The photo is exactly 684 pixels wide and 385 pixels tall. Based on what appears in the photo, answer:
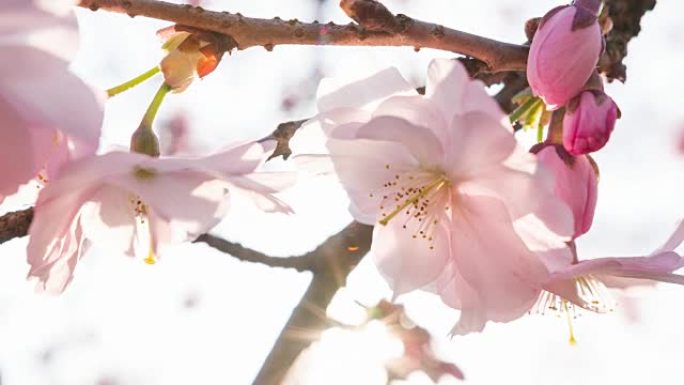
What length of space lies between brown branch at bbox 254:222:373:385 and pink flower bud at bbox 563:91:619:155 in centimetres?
71

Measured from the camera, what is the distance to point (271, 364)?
158 centimetres

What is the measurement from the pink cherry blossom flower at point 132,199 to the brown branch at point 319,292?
0.68m

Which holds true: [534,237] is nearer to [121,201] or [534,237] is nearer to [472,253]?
[472,253]

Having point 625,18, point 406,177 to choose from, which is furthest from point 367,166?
point 625,18

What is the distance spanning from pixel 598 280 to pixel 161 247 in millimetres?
514

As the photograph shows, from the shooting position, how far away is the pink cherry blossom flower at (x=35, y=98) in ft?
2.24

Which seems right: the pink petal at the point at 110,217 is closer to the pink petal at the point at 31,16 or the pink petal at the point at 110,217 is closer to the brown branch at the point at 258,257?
the pink petal at the point at 31,16

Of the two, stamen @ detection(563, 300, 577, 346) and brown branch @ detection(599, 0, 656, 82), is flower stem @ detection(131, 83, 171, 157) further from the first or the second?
brown branch @ detection(599, 0, 656, 82)

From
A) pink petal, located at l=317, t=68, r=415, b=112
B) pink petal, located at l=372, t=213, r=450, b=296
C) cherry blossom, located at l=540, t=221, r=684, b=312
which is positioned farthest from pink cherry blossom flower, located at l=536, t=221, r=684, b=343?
pink petal, located at l=317, t=68, r=415, b=112

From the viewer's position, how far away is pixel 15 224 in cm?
102

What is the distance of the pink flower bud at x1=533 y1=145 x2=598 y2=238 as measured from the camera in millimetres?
951

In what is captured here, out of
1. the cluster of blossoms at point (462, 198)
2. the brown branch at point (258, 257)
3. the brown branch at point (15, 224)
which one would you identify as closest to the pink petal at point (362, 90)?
the cluster of blossoms at point (462, 198)

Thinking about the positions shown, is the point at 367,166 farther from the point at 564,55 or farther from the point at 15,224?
the point at 15,224

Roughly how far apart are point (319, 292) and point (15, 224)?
0.74 metres
